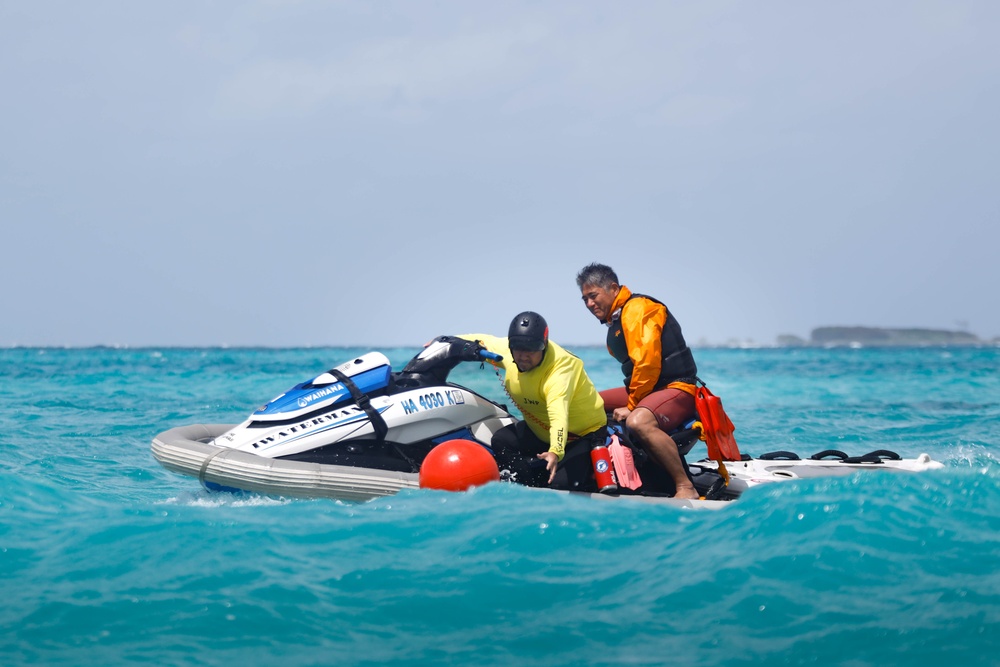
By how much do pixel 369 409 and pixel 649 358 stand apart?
1953 millimetres

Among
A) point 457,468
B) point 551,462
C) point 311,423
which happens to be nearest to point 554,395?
point 551,462

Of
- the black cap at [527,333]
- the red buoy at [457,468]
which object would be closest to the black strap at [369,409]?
the red buoy at [457,468]

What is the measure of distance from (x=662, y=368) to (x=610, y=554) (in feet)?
5.75

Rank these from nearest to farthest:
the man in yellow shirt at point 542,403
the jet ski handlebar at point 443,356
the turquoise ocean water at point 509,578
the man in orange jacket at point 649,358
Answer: the turquoise ocean water at point 509,578 < the man in yellow shirt at point 542,403 < the man in orange jacket at point 649,358 < the jet ski handlebar at point 443,356

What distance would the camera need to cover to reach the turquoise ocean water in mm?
3672

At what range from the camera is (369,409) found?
5859mm

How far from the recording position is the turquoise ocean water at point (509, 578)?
367 centimetres

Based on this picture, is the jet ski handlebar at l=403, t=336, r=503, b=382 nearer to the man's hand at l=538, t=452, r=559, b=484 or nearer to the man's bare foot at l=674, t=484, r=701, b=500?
the man's hand at l=538, t=452, r=559, b=484

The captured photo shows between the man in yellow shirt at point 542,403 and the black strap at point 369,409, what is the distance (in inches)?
31.0

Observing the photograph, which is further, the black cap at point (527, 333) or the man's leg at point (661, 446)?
the man's leg at point (661, 446)

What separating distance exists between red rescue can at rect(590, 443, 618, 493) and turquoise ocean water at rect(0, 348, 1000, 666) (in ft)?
1.09

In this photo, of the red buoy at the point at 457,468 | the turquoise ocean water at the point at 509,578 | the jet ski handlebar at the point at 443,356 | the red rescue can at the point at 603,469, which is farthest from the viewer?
the jet ski handlebar at the point at 443,356

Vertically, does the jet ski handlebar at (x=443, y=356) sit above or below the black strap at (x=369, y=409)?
above

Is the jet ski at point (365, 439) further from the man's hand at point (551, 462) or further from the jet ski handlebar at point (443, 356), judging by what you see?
the man's hand at point (551, 462)
